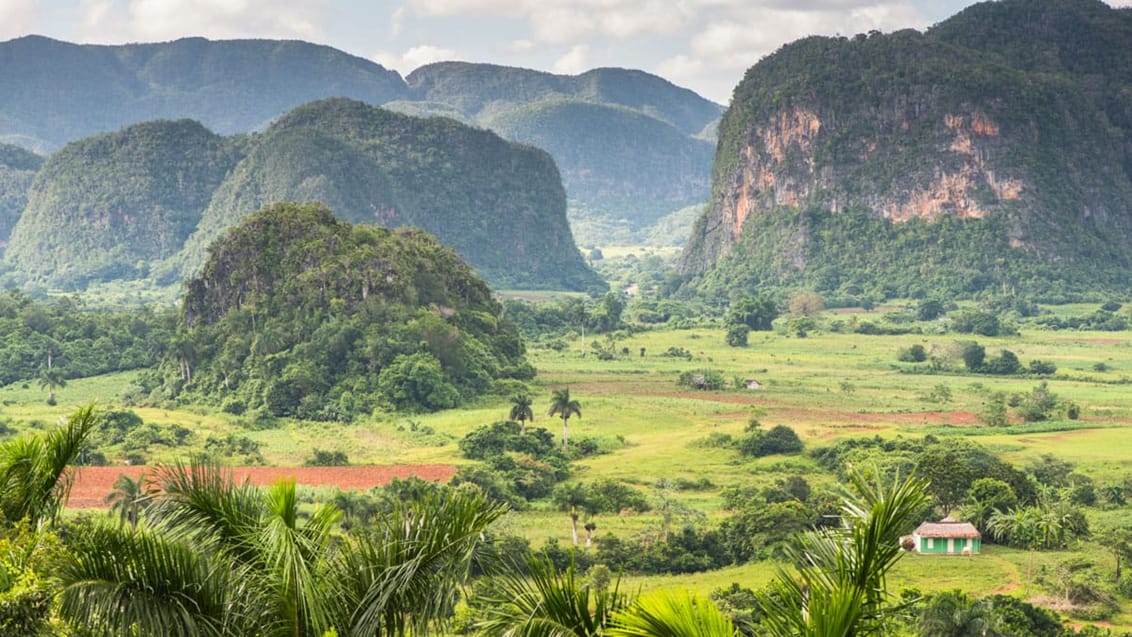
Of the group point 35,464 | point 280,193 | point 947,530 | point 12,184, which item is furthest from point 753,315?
point 12,184

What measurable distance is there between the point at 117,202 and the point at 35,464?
11902 centimetres

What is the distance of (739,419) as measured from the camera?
47.1 metres

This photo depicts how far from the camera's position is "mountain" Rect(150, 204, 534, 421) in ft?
164

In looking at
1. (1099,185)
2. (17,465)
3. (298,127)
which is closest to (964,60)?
(1099,185)

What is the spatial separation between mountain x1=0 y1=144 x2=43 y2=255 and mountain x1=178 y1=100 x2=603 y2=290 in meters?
29.8

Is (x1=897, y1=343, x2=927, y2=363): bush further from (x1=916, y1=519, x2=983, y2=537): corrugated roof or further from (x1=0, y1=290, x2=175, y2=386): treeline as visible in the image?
(x1=916, y1=519, x2=983, y2=537): corrugated roof

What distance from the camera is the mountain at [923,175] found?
318 feet

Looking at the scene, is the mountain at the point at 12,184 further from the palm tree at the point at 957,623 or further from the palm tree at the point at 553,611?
the palm tree at the point at 553,611

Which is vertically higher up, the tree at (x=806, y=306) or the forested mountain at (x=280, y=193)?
the forested mountain at (x=280, y=193)

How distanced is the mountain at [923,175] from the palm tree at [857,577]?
9094 cm

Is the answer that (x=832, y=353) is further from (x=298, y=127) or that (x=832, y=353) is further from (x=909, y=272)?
(x=298, y=127)

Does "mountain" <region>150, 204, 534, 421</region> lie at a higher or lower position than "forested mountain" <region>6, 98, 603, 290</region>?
lower

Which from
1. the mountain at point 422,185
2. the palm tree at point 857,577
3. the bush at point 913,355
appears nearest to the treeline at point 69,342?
the bush at point 913,355

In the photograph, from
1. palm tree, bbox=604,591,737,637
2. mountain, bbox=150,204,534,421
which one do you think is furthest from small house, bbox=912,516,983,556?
mountain, bbox=150,204,534,421
